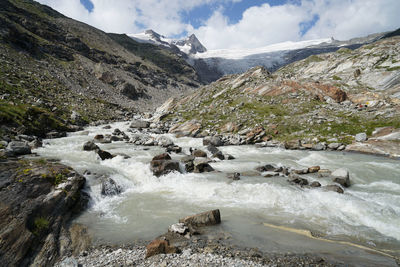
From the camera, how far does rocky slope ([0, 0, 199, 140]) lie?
37062mm

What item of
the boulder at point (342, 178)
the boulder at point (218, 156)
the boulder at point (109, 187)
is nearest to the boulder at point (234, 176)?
the boulder at point (218, 156)

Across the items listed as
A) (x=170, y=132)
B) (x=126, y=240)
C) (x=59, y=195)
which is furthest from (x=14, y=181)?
(x=170, y=132)

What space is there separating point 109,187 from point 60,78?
77671 mm

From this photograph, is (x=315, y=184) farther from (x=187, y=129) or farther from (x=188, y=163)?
(x=187, y=129)

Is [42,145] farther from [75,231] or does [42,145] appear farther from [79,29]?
[79,29]

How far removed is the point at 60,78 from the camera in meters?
74.9

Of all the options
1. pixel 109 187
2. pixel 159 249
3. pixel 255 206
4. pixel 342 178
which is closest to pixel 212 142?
pixel 342 178

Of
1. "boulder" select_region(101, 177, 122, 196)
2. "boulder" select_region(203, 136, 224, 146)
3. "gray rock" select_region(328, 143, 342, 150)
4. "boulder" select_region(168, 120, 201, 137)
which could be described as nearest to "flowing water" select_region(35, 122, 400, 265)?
"boulder" select_region(101, 177, 122, 196)

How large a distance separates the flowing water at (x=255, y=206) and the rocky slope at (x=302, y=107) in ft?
42.9

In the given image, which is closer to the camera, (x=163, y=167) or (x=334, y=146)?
(x=163, y=167)

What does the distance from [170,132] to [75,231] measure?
118 ft

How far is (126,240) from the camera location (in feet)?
33.7

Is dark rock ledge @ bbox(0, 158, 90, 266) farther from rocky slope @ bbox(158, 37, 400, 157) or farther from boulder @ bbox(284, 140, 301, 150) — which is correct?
boulder @ bbox(284, 140, 301, 150)

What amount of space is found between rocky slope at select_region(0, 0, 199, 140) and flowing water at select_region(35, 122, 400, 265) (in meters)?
19.2
